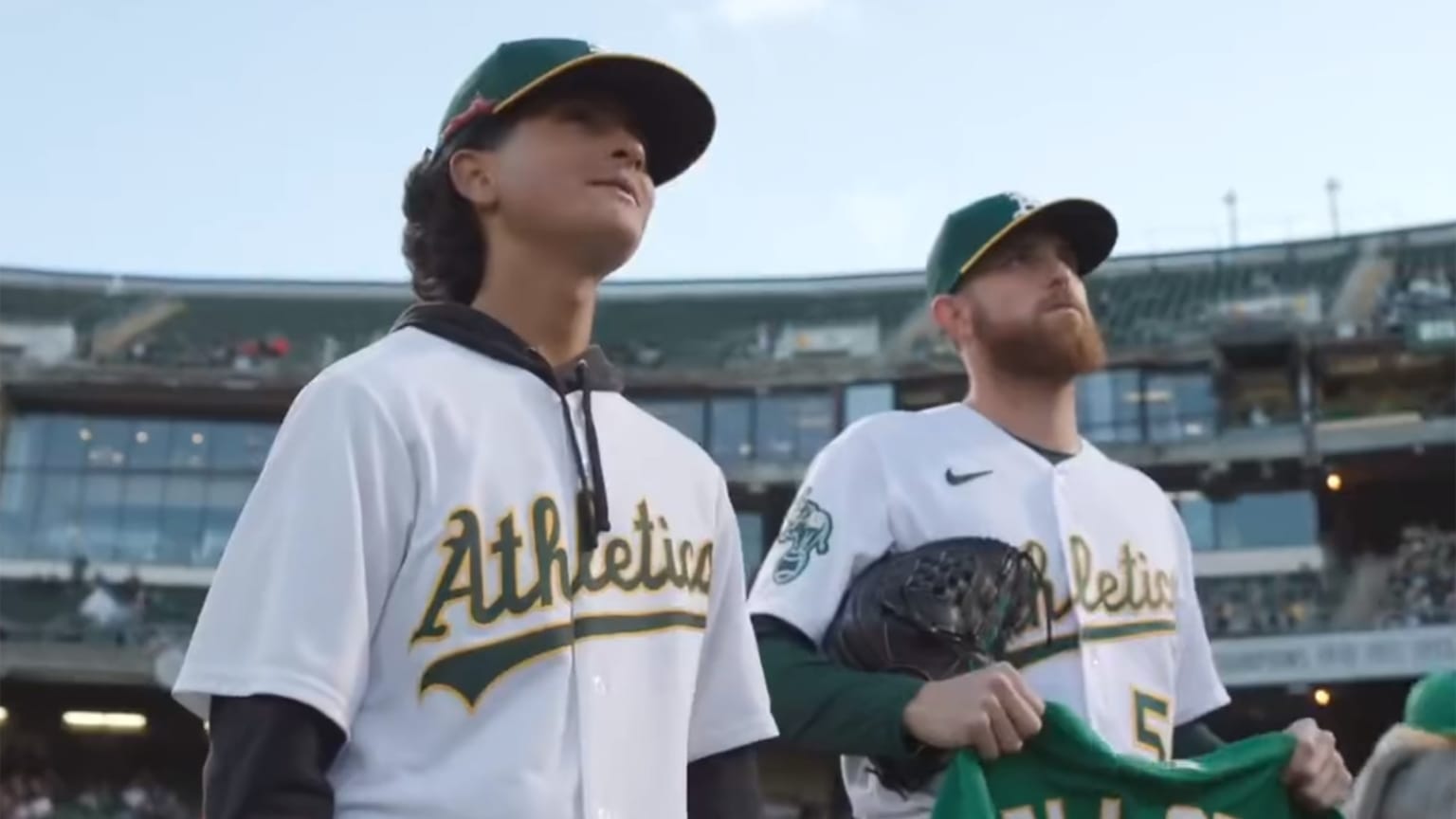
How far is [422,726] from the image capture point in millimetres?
1896

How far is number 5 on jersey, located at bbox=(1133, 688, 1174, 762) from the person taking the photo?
304 centimetres

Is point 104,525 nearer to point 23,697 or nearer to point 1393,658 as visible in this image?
point 23,697

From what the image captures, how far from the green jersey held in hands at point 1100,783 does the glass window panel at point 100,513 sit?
31.1 meters

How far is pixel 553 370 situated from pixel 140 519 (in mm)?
31673

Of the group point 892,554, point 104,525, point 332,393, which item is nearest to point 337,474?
point 332,393

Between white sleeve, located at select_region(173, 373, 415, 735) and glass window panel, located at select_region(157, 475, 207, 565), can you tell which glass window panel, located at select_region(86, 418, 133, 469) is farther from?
white sleeve, located at select_region(173, 373, 415, 735)

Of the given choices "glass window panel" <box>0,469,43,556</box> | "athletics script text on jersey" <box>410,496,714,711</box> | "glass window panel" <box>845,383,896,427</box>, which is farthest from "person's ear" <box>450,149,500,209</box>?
"glass window panel" <box>0,469,43,556</box>

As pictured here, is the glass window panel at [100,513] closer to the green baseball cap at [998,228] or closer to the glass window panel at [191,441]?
the glass window panel at [191,441]

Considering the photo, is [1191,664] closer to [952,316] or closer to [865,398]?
[952,316]

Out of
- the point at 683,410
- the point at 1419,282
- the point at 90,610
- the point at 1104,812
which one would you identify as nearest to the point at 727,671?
the point at 1104,812

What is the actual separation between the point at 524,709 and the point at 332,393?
0.44 meters

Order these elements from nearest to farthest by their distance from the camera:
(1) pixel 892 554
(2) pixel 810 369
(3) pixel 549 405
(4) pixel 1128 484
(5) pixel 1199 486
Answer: (3) pixel 549 405 < (1) pixel 892 554 < (4) pixel 1128 484 < (5) pixel 1199 486 < (2) pixel 810 369

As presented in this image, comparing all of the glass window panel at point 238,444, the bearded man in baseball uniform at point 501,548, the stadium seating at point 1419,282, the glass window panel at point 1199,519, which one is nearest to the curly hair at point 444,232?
the bearded man in baseball uniform at point 501,548

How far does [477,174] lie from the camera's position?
2297 millimetres
